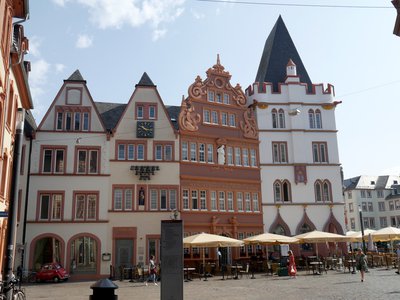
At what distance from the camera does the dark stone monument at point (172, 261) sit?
14.2 meters

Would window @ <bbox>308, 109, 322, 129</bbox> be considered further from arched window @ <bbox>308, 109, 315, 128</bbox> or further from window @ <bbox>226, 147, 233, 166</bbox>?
window @ <bbox>226, 147, 233, 166</bbox>

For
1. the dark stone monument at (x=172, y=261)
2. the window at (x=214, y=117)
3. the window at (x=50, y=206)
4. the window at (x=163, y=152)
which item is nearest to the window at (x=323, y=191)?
the window at (x=214, y=117)

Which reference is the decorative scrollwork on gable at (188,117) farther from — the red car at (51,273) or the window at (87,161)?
the red car at (51,273)

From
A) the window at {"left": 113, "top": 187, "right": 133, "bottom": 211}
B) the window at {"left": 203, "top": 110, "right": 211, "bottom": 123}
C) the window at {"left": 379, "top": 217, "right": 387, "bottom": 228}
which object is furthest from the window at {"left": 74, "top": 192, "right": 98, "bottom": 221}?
the window at {"left": 379, "top": 217, "right": 387, "bottom": 228}

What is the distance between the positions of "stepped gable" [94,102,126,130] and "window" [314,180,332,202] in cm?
→ 1947

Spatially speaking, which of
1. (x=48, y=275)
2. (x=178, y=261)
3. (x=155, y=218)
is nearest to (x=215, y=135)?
(x=155, y=218)

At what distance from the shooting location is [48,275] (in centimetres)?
3095

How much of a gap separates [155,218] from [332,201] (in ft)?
56.5

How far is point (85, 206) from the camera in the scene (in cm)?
3494

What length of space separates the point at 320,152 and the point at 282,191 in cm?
564

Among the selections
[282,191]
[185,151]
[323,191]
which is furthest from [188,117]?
[323,191]

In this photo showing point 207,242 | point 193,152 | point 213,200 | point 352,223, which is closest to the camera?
point 207,242

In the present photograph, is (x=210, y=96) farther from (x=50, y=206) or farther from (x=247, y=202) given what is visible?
(x=50, y=206)

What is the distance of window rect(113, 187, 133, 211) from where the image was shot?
3562 cm
